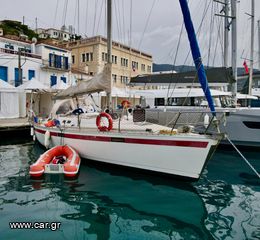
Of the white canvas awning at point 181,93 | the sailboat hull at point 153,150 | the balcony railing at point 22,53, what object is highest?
the balcony railing at point 22,53

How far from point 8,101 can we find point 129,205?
18471 millimetres

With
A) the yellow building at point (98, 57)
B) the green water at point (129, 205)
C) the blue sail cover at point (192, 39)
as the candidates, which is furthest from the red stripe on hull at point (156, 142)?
the yellow building at point (98, 57)

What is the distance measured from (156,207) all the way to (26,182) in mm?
4034

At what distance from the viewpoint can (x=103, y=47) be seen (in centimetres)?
3603

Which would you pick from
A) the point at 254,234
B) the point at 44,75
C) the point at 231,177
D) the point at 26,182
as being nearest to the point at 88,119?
the point at 26,182

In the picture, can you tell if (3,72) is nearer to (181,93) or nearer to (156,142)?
(181,93)

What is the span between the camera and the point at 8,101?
68.7 ft

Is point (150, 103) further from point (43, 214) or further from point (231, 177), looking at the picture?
point (43, 214)

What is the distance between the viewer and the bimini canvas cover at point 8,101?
20.1 metres

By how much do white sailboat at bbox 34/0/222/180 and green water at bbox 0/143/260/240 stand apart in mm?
511

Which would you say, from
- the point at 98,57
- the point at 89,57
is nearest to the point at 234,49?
the point at 98,57

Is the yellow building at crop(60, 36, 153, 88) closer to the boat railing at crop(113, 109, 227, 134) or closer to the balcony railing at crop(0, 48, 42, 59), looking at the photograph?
the balcony railing at crop(0, 48, 42, 59)

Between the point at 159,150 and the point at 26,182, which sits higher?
the point at 159,150

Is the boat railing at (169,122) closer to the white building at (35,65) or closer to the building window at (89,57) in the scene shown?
the white building at (35,65)
